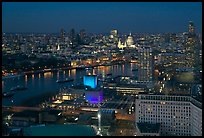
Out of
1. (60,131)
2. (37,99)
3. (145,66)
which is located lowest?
(37,99)

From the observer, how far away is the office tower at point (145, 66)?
752 cm

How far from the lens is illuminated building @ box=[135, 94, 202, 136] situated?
141 inches

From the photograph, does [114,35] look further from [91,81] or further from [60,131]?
[60,131]

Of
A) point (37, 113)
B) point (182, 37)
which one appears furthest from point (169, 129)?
point (182, 37)

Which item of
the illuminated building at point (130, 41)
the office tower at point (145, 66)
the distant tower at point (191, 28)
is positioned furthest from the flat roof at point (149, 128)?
the illuminated building at point (130, 41)

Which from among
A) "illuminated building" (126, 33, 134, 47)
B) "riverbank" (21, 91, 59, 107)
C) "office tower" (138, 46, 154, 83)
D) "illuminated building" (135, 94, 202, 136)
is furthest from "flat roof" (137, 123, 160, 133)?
"illuminated building" (126, 33, 134, 47)

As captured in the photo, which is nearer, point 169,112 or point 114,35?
point 169,112

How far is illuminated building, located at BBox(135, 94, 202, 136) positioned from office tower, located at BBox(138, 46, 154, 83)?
363cm

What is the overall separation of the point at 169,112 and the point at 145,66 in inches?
157

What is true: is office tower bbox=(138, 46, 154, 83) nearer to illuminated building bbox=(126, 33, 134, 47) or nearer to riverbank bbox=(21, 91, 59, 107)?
riverbank bbox=(21, 91, 59, 107)

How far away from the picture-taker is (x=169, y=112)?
145 inches

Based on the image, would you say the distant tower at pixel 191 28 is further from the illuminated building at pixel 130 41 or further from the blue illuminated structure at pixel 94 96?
the blue illuminated structure at pixel 94 96

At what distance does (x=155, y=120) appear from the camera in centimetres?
374

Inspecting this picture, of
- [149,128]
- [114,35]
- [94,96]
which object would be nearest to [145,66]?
[94,96]
